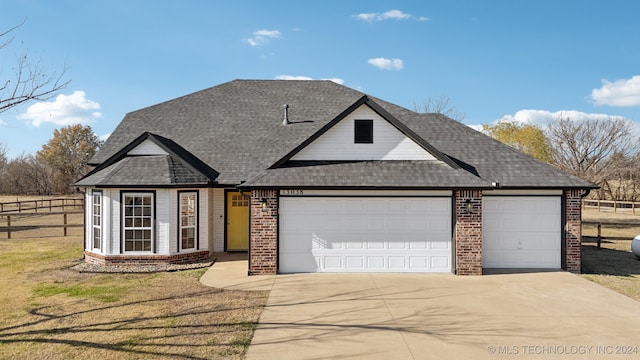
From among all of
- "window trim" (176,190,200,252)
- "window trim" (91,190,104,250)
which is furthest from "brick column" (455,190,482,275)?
"window trim" (91,190,104,250)

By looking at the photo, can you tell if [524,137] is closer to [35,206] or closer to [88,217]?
[88,217]

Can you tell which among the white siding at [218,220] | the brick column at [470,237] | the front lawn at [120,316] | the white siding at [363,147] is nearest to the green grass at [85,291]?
the front lawn at [120,316]

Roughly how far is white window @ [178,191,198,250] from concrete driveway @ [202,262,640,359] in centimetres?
226

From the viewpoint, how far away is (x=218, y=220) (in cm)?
1489

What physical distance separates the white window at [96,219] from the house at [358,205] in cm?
7

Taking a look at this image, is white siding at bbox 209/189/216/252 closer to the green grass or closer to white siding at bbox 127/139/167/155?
white siding at bbox 127/139/167/155

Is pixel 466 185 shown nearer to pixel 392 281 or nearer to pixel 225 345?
pixel 392 281

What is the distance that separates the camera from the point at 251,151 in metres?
15.7

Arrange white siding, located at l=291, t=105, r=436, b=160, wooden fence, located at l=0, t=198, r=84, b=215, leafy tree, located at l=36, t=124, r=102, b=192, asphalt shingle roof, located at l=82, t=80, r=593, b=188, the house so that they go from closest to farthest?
the house → asphalt shingle roof, located at l=82, t=80, r=593, b=188 → white siding, located at l=291, t=105, r=436, b=160 → wooden fence, located at l=0, t=198, r=84, b=215 → leafy tree, located at l=36, t=124, r=102, b=192

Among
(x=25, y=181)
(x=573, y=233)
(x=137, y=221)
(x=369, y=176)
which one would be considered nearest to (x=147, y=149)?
(x=137, y=221)

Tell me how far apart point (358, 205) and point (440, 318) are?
4.67 meters

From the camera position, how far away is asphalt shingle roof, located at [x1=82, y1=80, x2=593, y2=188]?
11906 mm

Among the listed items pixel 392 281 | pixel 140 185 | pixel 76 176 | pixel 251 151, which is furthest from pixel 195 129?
pixel 76 176

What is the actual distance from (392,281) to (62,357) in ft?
25.8
